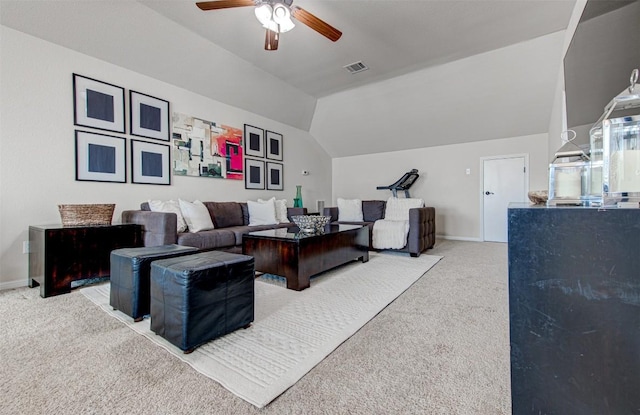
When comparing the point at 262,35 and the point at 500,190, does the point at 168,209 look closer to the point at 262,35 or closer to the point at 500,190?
the point at 262,35

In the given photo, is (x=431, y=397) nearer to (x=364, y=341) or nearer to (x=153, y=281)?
(x=364, y=341)

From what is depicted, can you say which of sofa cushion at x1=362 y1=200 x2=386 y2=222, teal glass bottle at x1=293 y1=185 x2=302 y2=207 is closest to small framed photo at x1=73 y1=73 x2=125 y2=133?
teal glass bottle at x1=293 y1=185 x2=302 y2=207

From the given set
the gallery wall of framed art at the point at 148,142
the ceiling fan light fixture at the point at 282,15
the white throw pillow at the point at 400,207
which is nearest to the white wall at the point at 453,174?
the white throw pillow at the point at 400,207

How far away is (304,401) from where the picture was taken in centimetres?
116

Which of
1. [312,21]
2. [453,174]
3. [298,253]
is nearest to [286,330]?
[298,253]

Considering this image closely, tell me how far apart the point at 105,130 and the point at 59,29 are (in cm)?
101

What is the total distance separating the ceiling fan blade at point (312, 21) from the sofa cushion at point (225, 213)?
2.66 metres

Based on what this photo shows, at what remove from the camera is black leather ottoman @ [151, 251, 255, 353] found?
1.50m

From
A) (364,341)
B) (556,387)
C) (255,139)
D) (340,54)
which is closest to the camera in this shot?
(556,387)

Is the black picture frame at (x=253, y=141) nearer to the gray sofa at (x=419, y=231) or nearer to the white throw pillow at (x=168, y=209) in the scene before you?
the white throw pillow at (x=168, y=209)

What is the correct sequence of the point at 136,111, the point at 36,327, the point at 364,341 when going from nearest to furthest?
the point at 364,341 < the point at 36,327 < the point at 136,111

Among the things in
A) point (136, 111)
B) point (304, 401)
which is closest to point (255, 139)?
point (136, 111)

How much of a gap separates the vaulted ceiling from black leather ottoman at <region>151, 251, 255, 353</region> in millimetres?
2804

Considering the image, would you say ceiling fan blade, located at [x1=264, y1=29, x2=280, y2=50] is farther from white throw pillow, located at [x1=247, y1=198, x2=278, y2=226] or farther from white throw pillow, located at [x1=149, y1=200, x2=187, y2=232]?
white throw pillow, located at [x1=247, y1=198, x2=278, y2=226]
